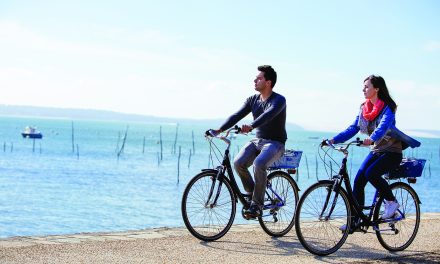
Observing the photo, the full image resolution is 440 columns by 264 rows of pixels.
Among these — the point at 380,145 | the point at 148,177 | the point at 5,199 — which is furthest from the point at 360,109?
the point at 148,177

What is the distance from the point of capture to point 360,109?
757cm

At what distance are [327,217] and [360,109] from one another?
4.48ft

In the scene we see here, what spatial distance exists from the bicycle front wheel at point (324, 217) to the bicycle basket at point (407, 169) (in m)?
0.70

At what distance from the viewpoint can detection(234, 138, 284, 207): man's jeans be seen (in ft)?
24.9

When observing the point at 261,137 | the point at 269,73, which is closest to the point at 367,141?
the point at 261,137

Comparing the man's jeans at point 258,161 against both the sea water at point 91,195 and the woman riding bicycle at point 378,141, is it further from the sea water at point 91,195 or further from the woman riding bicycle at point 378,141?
the sea water at point 91,195

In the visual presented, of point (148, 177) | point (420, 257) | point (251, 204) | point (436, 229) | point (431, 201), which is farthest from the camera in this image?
point (148, 177)

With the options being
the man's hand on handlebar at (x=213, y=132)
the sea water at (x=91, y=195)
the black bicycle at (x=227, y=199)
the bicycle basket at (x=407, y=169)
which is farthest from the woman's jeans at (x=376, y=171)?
the sea water at (x=91, y=195)

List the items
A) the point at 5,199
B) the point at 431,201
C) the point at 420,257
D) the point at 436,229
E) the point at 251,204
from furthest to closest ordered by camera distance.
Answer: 1. the point at 431,201
2. the point at 5,199
3. the point at 436,229
4. the point at 251,204
5. the point at 420,257

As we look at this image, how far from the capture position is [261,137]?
790cm

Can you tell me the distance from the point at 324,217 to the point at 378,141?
1.10m

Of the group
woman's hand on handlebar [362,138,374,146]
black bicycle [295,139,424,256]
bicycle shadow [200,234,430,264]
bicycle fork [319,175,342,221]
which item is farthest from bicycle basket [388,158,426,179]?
bicycle shadow [200,234,430,264]

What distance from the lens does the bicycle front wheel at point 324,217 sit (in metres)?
7.02

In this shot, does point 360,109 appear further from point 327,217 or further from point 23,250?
point 23,250
